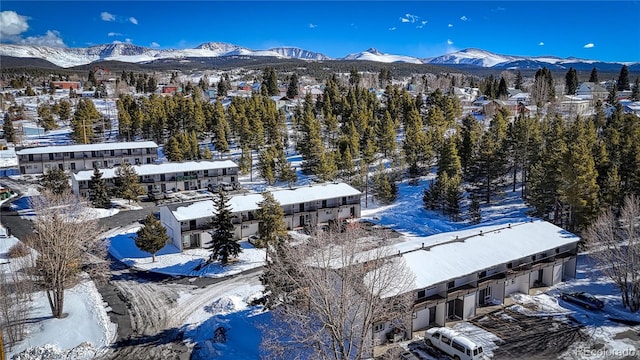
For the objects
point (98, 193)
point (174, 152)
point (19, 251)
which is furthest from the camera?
point (174, 152)

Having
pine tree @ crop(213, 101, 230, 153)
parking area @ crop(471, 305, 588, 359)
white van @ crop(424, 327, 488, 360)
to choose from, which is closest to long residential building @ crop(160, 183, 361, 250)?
parking area @ crop(471, 305, 588, 359)

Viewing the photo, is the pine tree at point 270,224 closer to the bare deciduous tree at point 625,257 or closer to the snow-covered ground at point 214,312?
the snow-covered ground at point 214,312

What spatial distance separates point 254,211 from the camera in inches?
1689

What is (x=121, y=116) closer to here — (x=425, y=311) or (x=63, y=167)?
(x=63, y=167)

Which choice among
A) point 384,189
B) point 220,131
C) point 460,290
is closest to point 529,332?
point 460,290

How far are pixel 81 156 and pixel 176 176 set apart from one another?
62.6ft

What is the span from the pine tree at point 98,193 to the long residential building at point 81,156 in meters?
17.5

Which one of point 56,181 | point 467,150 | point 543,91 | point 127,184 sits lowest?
point 127,184

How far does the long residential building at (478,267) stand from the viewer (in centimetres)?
2686

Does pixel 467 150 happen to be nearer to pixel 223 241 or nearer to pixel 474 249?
pixel 474 249

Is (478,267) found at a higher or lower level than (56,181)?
lower

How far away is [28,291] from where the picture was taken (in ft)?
85.7

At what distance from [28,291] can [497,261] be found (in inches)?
1102

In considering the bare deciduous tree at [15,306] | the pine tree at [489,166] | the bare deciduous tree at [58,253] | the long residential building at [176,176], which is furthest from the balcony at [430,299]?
the long residential building at [176,176]
